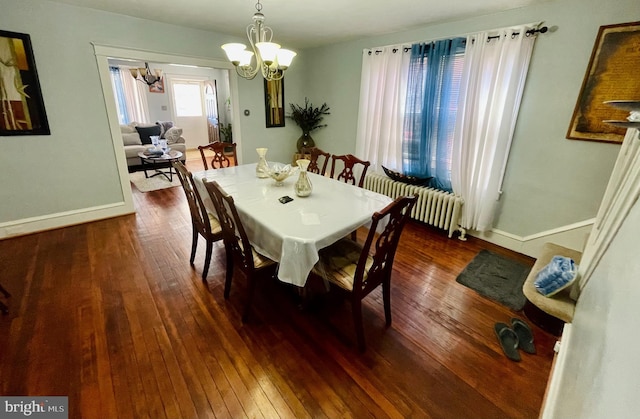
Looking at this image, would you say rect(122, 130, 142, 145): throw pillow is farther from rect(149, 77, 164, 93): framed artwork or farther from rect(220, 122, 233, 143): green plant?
rect(220, 122, 233, 143): green plant

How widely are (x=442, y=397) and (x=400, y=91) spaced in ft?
10.1

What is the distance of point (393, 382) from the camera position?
1.52m

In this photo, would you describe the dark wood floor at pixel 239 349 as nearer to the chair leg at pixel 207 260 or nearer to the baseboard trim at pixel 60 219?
the chair leg at pixel 207 260

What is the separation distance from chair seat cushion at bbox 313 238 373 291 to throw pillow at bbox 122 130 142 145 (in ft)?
19.6

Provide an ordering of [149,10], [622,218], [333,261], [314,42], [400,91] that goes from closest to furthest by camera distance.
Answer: [622,218] < [333,261] < [149,10] < [400,91] < [314,42]

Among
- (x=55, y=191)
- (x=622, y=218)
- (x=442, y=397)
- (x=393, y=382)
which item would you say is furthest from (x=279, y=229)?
(x=55, y=191)

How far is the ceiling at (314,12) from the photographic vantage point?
8.24 feet

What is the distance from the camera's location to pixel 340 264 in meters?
1.78

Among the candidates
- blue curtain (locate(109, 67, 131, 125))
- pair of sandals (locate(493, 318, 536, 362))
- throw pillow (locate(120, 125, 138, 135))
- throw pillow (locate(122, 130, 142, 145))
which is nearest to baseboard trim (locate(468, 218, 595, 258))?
pair of sandals (locate(493, 318, 536, 362))

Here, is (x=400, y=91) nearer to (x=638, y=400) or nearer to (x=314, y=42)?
(x=314, y=42)

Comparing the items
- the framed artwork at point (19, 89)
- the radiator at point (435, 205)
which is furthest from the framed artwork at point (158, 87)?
the radiator at point (435, 205)

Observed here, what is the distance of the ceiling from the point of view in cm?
251

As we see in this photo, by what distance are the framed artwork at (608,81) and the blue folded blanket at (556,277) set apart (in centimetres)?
118

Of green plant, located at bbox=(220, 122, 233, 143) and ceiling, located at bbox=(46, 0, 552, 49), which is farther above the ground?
ceiling, located at bbox=(46, 0, 552, 49)
